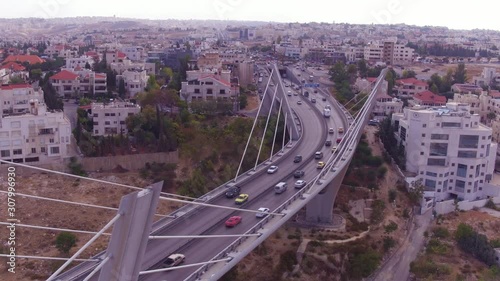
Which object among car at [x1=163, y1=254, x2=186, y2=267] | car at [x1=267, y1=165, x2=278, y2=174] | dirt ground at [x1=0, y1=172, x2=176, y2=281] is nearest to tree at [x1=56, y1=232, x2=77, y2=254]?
dirt ground at [x1=0, y1=172, x2=176, y2=281]

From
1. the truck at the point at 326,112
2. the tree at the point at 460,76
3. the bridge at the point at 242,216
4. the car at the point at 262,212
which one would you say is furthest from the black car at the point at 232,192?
the tree at the point at 460,76

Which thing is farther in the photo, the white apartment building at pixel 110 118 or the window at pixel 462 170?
the white apartment building at pixel 110 118

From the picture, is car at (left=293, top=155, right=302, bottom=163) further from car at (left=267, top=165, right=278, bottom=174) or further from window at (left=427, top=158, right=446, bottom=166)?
window at (left=427, top=158, right=446, bottom=166)

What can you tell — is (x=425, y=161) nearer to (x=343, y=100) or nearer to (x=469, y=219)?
(x=469, y=219)

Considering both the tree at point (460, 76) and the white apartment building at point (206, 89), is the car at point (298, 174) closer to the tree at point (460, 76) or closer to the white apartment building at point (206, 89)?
the white apartment building at point (206, 89)

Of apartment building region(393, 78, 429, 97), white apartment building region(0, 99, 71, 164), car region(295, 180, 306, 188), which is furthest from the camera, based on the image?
apartment building region(393, 78, 429, 97)

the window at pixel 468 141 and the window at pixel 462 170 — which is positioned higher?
the window at pixel 468 141

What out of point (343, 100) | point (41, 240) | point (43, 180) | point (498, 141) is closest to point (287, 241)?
point (41, 240)

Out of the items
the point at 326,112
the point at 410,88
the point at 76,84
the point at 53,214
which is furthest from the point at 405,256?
the point at 410,88
